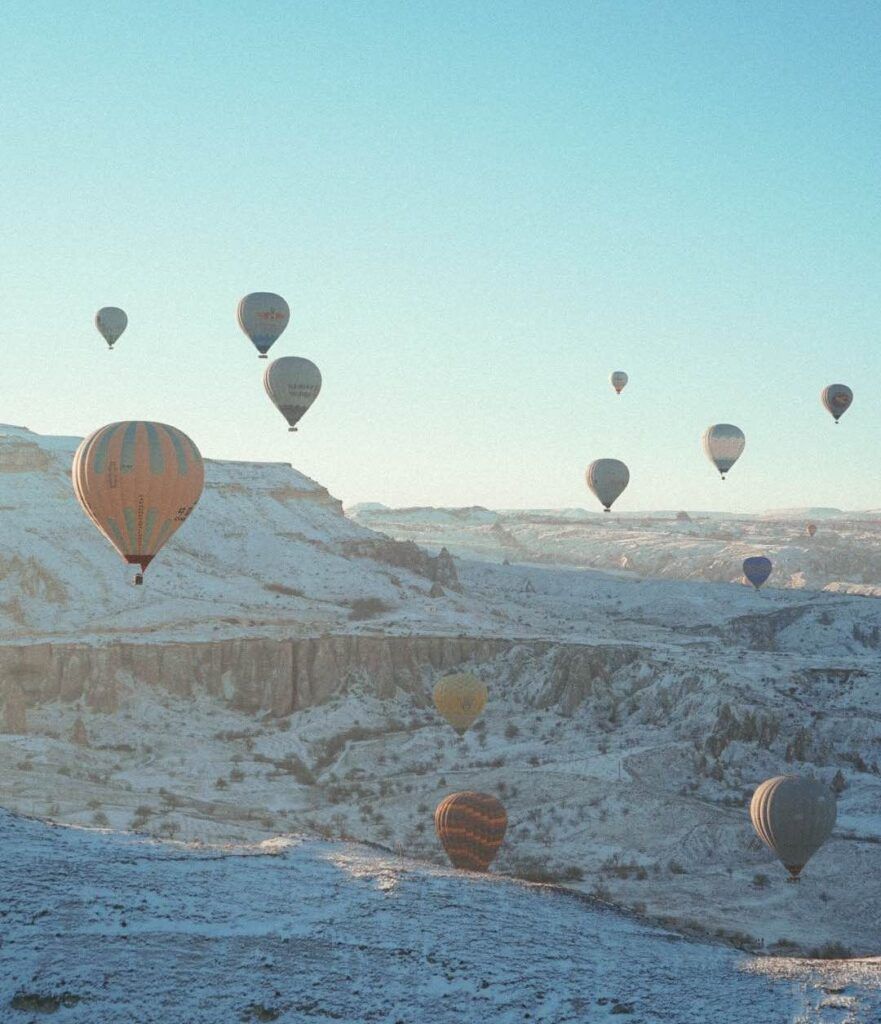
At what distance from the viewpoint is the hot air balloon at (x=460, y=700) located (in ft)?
167

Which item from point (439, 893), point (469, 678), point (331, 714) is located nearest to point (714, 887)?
point (439, 893)

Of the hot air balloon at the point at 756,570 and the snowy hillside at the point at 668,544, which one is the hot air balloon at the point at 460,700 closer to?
the hot air balloon at the point at 756,570

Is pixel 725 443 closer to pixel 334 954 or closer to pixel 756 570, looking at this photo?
pixel 756 570

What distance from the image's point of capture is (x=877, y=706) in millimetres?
51969

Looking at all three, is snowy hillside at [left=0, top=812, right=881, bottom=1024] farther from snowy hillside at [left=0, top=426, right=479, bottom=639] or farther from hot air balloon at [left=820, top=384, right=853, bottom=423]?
hot air balloon at [left=820, top=384, right=853, bottom=423]

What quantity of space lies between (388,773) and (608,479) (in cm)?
2410

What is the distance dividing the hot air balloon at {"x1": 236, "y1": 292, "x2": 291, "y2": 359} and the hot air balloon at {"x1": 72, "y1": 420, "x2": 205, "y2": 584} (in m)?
18.0

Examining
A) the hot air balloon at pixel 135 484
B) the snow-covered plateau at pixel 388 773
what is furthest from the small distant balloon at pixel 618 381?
the hot air balloon at pixel 135 484

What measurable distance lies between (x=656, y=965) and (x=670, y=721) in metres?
31.8

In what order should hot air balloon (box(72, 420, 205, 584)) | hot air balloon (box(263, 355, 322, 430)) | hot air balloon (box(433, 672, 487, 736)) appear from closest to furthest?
hot air balloon (box(72, 420, 205, 584)) < hot air balloon (box(433, 672, 487, 736)) < hot air balloon (box(263, 355, 322, 430))

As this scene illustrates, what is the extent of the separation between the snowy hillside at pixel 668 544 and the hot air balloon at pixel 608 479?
42223 mm

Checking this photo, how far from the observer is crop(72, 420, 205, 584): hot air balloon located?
3666cm

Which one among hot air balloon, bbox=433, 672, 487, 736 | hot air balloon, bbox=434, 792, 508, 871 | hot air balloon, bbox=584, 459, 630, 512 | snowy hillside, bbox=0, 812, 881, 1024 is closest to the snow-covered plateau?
snowy hillside, bbox=0, 812, 881, 1024

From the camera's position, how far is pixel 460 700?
5097 cm
